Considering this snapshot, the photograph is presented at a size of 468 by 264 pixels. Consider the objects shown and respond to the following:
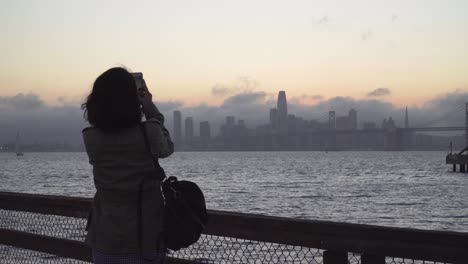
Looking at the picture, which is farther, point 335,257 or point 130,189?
point 335,257

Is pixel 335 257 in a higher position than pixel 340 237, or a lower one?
lower

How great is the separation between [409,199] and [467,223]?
51.5ft

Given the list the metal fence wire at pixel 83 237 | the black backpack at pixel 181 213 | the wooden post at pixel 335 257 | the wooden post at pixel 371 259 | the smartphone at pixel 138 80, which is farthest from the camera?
the metal fence wire at pixel 83 237

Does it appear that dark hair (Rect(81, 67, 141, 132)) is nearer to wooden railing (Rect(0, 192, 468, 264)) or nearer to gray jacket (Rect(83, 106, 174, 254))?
gray jacket (Rect(83, 106, 174, 254))

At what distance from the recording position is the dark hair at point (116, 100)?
11.0 ft

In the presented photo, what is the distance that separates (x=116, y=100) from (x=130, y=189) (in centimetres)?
49

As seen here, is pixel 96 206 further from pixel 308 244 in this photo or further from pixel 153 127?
pixel 308 244

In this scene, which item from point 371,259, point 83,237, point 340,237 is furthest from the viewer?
point 83,237

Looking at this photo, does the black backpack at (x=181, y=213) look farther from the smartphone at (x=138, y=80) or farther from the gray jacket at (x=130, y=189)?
the smartphone at (x=138, y=80)

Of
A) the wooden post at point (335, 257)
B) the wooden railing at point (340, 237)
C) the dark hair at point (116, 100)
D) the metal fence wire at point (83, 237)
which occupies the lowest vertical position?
the metal fence wire at point (83, 237)

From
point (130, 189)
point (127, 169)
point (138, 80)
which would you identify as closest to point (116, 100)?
point (138, 80)

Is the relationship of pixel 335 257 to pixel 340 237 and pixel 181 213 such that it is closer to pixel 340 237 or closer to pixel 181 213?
pixel 340 237

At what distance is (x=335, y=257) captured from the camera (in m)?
3.93

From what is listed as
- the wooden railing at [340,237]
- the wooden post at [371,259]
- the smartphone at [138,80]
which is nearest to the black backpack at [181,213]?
the smartphone at [138,80]
